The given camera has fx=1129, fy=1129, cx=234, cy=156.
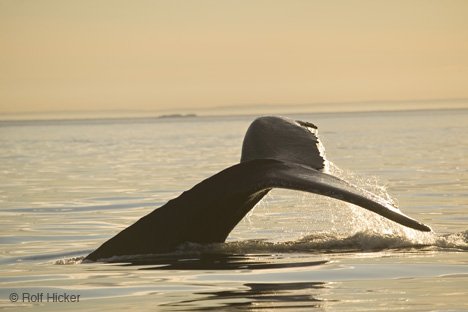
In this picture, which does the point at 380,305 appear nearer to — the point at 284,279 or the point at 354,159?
the point at 284,279

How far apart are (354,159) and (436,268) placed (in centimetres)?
2241

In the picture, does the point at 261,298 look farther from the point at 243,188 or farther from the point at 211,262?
the point at 211,262

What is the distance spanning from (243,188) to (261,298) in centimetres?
141

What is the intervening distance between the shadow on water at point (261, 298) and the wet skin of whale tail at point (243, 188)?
78 centimetres

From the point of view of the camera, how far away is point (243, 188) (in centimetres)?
905

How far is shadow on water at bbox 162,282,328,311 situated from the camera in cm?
752

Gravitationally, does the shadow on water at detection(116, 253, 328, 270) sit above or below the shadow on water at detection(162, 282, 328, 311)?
above

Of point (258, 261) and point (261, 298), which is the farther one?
point (258, 261)

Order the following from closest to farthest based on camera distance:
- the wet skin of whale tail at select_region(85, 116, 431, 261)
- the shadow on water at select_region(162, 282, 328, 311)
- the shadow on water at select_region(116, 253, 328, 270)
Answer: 1. the shadow on water at select_region(162, 282, 328, 311)
2. the wet skin of whale tail at select_region(85, 116, 431, 261)
3. the shadow on water at select_region(116, 253, 328, 270)

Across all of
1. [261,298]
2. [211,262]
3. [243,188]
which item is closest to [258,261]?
[211,262]

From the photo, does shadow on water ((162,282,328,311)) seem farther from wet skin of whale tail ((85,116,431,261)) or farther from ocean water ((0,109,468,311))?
wet skin of whale tail ((85,116,431,261))

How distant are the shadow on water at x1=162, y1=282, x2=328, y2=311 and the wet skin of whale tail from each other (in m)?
0.78

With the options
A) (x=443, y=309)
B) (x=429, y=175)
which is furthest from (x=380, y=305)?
(x=429, y=175)

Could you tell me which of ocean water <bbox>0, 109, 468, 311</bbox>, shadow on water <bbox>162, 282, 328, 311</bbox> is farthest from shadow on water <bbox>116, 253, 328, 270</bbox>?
shadow on water <bbox>162, 282, 328, 311</bbox>
